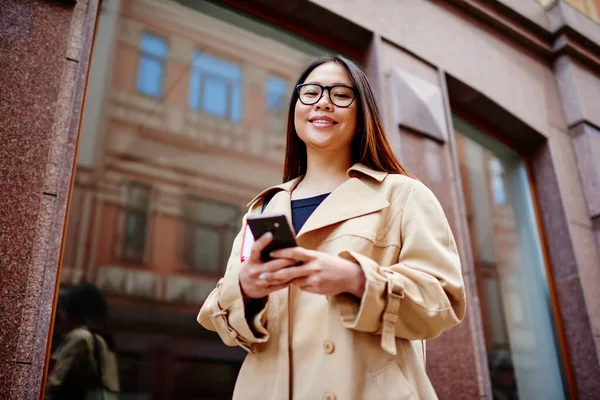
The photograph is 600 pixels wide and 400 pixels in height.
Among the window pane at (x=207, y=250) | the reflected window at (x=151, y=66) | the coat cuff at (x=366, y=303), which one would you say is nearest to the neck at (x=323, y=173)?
the coat cuff at (x=366, y=303)

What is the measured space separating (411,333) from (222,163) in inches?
391

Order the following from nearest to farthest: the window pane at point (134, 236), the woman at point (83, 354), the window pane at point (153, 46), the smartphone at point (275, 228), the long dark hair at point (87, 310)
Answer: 1. the smartphone at point (275, 228)
2. the woman at point (83, 354)
3. the long dark hair at point (87, 310)
4. the window pane at point (153, 46)
5. the window pane at point (134, 236)

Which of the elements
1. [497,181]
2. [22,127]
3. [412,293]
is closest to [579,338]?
[497,181]

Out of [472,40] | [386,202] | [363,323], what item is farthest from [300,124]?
[472,40]

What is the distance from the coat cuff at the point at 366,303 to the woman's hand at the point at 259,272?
183 millimetres

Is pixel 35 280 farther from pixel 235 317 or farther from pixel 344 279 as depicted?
pixel 344 279

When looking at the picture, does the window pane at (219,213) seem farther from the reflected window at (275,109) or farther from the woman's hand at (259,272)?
the woman's hand at (259,272)

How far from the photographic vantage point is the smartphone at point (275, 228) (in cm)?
133

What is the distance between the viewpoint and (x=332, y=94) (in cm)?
202

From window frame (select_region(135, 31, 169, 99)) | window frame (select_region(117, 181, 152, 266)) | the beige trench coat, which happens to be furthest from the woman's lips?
window frame (select_region(117, 181, 152, 266))

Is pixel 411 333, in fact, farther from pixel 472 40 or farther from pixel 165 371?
pixel 165 371

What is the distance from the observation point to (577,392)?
502cm

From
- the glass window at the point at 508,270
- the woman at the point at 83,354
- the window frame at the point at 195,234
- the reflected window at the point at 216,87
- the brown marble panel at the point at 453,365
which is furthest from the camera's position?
the window frame at the point at 195,234

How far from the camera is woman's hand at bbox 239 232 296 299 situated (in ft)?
4.58
